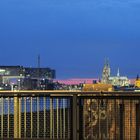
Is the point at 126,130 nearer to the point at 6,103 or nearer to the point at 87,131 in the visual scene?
the point at 87,131

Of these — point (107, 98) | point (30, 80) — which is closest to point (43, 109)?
point (107, 98)

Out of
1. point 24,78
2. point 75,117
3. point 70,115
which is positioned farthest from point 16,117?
point 24,78

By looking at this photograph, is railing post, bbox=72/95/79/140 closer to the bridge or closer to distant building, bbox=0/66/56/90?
the bridge

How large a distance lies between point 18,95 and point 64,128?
4.56 ft

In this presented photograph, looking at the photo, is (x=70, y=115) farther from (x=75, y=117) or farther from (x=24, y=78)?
(x=24, y=78)

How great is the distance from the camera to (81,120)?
13016 millimetres

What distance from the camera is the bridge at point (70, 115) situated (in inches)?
499

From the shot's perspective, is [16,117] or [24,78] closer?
[16,117]

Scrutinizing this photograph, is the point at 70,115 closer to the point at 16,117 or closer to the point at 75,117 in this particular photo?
the point at 75,117

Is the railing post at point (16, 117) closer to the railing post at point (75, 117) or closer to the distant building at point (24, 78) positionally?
the railing post at point (75, 117)

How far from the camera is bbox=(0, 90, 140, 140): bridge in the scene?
12680 millimetres

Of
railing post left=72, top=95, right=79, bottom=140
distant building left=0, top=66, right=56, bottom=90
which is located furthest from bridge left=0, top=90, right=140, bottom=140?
distant building left=0, top=66, right=56, bottom=90

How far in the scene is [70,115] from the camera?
13.0m

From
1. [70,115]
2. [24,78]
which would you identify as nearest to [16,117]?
[70,115]
